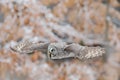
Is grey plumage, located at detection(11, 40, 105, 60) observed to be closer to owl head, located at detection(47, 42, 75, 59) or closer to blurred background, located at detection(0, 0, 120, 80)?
owl head, located at detection(47, 42, 75, 59)

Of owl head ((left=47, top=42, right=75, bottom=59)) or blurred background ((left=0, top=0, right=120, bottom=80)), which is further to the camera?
blurred background ((left=0, top=0, right=120, bottom=80))

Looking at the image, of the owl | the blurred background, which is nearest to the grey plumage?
the owl

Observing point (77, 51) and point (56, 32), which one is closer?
point (77, 51)

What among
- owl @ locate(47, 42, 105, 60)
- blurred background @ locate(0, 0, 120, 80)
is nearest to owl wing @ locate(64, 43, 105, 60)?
owl @ locate(47, 42, 105, 60)

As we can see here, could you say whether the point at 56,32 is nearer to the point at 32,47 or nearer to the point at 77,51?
the point at 32,47

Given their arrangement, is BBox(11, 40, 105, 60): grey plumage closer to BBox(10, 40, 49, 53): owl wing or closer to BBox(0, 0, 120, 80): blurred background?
BBox(10, 40, 49, 53): owl wing

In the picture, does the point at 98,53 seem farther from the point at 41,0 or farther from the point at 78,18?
the point at 78,18

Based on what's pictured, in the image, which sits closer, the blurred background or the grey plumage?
the grey plumage

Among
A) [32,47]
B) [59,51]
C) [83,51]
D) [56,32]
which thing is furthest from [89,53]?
[56,32]

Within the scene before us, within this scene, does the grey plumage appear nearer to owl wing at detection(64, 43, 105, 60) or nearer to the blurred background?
owl wing at detection(64, 43, 105, 60)
